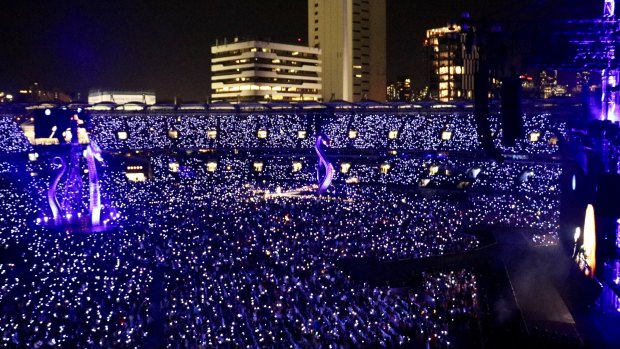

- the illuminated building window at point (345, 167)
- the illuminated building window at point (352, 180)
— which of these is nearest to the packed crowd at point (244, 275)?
the illuminated building window at point (352, 180)

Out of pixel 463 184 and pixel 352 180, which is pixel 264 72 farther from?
pixel 463 184

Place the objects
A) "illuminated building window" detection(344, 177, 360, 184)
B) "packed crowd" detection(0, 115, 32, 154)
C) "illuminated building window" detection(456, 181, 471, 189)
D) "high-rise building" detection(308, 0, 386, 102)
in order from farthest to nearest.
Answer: "high-rise building" detection(308, 0, 386, 102)
"packed crowd" detection(0, 115, 32, 154)
"illuminated building window" detection(344, 177, 360, 184)
"illuminated building window" detection(456, 181, 471, 189)

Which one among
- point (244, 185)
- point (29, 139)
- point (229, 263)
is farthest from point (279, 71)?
point (229, 263)

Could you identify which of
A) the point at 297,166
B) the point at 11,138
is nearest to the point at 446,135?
the point at 297,166

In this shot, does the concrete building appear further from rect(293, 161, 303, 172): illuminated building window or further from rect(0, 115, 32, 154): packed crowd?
rect(293, 161, 303, 172): illuminated building window

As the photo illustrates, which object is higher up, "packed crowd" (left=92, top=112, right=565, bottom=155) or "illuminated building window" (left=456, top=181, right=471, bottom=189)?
"packed crowd" (left=92, top=112, right=565, bottom=155)

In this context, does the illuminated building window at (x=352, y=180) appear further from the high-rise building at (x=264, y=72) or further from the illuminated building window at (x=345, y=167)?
the high-rise building at (x=264, y=72)

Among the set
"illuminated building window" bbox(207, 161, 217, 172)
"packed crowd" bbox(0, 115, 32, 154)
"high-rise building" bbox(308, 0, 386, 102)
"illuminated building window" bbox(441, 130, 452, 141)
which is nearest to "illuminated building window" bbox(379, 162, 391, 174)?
"illuminated building window" bbox(441, 130, 452, 141)
